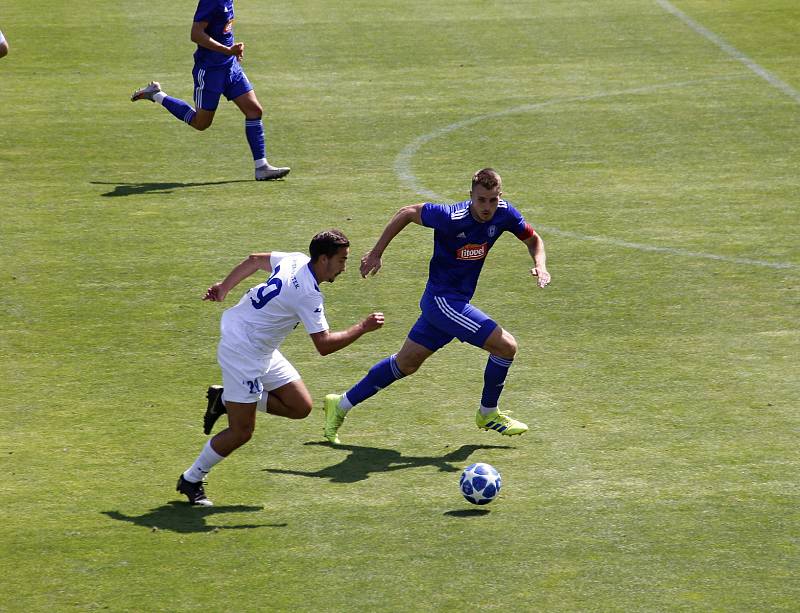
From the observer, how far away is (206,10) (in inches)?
657

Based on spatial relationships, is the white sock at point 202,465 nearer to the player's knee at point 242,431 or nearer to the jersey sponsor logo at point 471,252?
the player's knee at point 242,431

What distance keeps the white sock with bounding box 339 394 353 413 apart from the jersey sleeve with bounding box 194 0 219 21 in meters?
7.95

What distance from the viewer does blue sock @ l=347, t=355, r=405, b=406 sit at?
1028 cm

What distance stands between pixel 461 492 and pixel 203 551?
1.80 meters

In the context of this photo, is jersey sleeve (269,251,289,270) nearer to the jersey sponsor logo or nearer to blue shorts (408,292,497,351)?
blue shorts (408,292,497,351)

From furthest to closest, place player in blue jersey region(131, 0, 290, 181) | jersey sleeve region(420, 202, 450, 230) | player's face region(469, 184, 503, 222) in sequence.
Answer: player in blue jersey region(131, 0, 290, 181) < jersey sleeve region(420, 202, 450, 230) < player's face region(469, 184, 503, 222)

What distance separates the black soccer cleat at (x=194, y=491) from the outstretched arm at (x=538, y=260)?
3.00 meters

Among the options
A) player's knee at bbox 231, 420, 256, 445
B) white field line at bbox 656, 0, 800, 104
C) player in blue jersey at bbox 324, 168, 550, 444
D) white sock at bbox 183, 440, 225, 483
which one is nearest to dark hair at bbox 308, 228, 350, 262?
player in blue jersey at bbox 324, 168, 550, 444

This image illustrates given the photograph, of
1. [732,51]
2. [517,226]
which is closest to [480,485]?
[517,226]

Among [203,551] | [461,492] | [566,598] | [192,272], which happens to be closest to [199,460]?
[203,551]

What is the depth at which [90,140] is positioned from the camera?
1877 centimetres

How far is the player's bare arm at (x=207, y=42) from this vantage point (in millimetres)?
16562

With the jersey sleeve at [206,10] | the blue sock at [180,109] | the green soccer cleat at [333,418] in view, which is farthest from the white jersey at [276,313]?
the blue sock at [180,109]

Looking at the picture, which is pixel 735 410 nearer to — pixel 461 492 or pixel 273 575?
pixel 461 492
